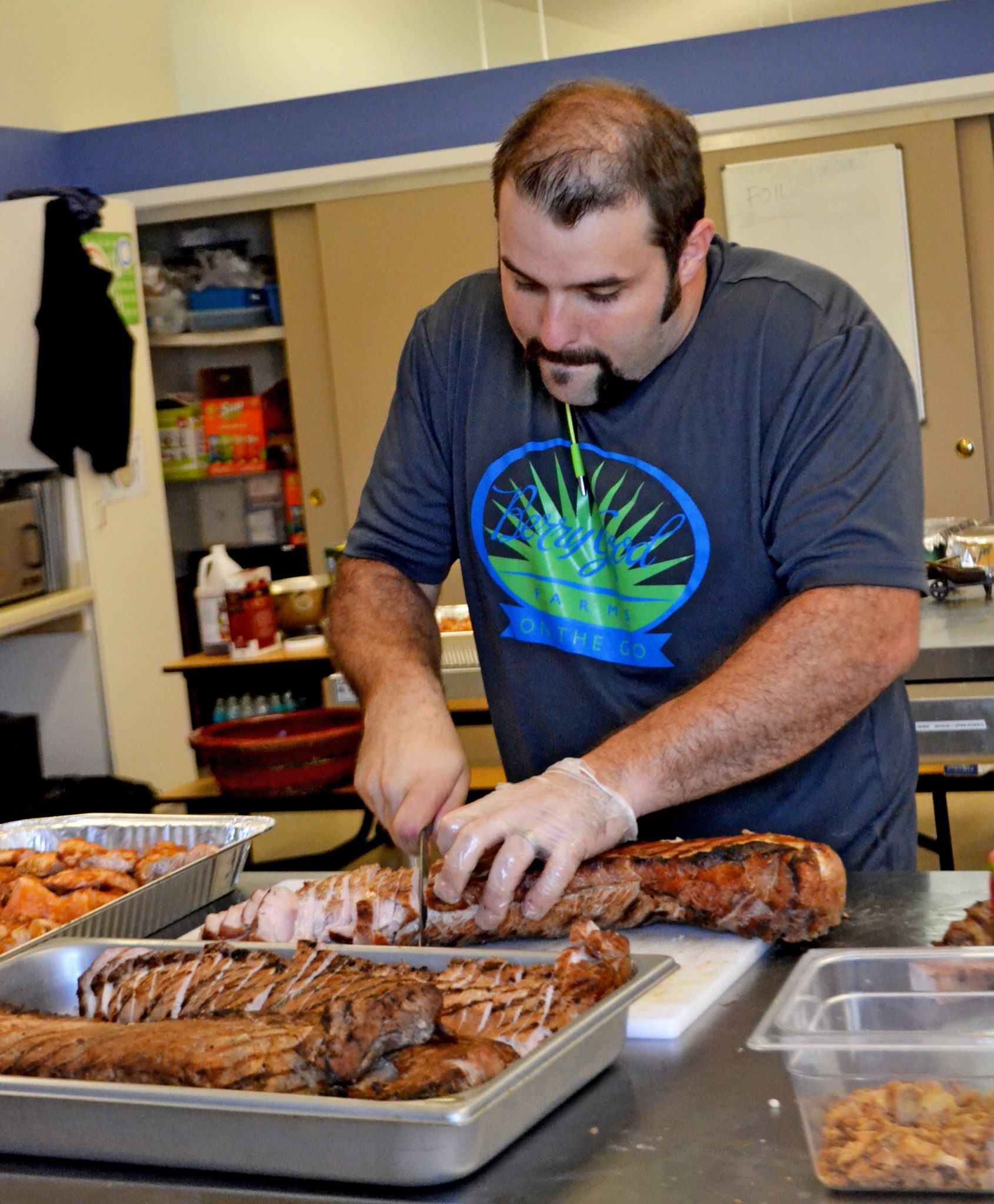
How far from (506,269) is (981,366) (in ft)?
13.1

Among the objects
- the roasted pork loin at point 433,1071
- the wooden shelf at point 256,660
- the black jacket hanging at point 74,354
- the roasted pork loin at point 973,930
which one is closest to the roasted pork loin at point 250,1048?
the roasted pork loin at point 433,1071

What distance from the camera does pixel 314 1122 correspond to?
3.17ft

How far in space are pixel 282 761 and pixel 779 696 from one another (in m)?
2.12

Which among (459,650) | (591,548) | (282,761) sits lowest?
(282,761)

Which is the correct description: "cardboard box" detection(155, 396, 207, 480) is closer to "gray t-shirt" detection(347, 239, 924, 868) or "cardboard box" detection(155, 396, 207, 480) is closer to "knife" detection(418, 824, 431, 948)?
"gray t-shirt" detection(347, 239, 924, 868)

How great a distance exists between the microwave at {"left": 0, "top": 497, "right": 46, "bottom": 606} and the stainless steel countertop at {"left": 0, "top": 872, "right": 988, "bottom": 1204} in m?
3.55

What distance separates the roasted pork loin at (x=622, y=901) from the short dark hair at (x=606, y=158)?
27.2 inches

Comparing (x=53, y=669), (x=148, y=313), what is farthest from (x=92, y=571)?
(x=148, y=313)

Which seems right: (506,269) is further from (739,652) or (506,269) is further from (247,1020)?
(247,1020)

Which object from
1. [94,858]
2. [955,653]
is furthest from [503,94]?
[94,858]

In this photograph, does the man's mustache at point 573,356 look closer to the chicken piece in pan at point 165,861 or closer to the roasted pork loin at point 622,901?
the roasted pork loin at point 622,901

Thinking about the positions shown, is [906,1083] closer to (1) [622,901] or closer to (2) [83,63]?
(1) [622,901]

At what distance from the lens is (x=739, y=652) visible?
161cm

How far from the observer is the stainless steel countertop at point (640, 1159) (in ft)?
3.12
